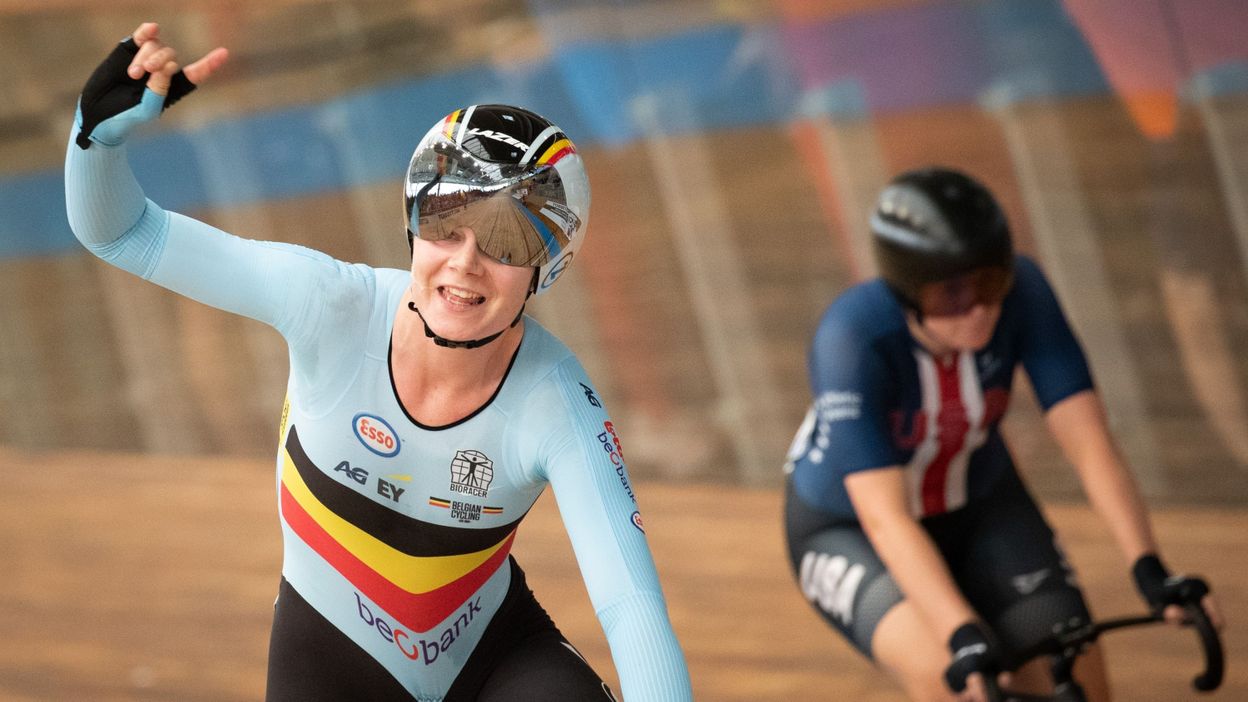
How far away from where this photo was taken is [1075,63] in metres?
6.46

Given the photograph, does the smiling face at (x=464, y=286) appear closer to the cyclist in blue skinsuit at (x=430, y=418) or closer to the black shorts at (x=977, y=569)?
the cyclist in blue skinsuit at (x=430, y=418)

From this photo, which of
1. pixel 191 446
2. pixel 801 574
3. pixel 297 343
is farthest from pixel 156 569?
pixel 297 343

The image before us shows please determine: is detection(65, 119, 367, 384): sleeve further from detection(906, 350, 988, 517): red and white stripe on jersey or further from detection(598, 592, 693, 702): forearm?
detection(906, 350, 988, 517): red and white stripe on jersey

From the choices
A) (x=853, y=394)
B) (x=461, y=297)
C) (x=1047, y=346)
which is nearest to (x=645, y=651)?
(x=461, y=297)

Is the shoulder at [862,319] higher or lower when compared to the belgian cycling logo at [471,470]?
lower

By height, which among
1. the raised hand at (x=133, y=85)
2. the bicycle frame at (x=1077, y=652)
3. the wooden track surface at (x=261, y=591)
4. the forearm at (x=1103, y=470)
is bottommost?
the wooden track surface at (x=261, y=591)

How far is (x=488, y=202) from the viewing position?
2148 millimetres

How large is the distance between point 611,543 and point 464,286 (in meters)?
0.43

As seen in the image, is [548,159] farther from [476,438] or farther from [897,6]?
[897,6]

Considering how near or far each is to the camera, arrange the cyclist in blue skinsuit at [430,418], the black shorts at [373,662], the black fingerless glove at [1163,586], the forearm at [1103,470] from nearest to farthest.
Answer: the cyclist in blue skinsuit at [430,418] < the black shorts at [373,662] < the black fingerless glove at [1163,586] < the forearm at [1103,470]

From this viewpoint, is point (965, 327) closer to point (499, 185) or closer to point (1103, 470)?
point (1103, 470)

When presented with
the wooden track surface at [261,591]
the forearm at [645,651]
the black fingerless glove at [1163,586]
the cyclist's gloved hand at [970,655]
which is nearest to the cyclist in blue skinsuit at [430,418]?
the forearm at [645,651]

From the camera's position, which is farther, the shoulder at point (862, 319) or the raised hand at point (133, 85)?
the shoulder at point (862, 319)

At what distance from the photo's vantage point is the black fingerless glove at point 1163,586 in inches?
102
